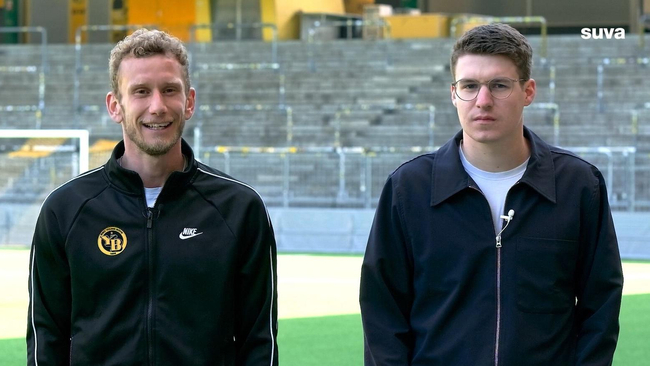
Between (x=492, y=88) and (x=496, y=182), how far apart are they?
31 cm

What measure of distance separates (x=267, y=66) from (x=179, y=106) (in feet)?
67.0

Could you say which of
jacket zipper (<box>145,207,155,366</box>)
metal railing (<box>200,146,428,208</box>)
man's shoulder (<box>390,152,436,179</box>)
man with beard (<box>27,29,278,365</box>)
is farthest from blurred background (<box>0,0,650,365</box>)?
jacket zipper (<box>145,207,155,366</box>)

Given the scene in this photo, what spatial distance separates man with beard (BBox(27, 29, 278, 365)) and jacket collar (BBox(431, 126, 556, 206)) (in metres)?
0.56

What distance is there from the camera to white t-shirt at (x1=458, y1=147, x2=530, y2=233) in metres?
3.66

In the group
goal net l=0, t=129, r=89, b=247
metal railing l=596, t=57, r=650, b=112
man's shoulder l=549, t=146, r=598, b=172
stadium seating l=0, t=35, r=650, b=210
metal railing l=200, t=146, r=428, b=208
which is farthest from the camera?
metal railing l=596, t=57, r=650, b=112

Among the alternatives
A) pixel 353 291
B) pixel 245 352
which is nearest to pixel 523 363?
pixel 245 352

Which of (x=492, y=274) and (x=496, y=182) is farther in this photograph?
(x=496, y=182)

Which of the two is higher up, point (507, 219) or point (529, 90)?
point (529, 90)

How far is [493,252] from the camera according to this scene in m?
3.59

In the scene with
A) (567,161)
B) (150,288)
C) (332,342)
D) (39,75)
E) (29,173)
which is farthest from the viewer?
(39,75)

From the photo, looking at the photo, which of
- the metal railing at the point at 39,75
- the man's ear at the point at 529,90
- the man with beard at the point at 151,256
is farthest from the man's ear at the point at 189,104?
the metal railing at the point at 39,75

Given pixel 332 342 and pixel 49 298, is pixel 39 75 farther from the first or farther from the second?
pixel 49 298

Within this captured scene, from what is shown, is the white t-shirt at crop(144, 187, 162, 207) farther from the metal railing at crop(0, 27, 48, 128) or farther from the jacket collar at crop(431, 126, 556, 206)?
the metal railing at crop(0, 27, 48, 128)

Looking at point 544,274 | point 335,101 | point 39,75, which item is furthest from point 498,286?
point 39,75
